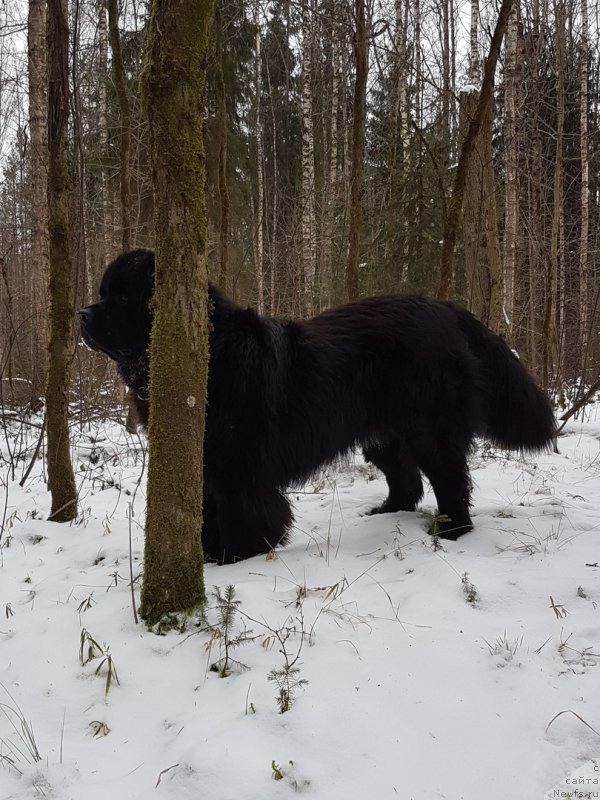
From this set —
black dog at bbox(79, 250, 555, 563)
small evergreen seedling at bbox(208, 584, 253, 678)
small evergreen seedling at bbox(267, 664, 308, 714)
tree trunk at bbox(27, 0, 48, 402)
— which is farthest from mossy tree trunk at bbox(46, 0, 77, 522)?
tree trunk at bbox(27, 0, 48, 402)

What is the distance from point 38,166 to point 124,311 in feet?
19.9

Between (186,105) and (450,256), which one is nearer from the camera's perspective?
(186,105)

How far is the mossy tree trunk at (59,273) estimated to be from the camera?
3.27m

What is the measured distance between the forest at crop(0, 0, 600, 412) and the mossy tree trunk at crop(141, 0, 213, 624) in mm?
185

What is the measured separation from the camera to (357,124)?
5574 millimetres

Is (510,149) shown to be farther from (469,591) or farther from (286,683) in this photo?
(286,683)

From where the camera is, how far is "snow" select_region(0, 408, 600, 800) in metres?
1.40

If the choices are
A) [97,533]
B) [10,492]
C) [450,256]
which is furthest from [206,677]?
[450,256]

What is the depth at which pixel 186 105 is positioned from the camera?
6.56 feet

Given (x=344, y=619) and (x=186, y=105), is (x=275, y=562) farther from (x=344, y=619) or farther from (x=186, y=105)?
(x=186, y=105)

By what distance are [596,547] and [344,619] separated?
151cm

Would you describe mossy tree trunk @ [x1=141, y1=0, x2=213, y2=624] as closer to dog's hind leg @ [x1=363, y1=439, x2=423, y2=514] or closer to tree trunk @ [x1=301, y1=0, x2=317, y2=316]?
dog's hind leg @ [x1=363, y1=439, x2=423, y2=514]

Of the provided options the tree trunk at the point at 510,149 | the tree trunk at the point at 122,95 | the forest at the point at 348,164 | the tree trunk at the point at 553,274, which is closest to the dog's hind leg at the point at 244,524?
the forest at the point at 348,164

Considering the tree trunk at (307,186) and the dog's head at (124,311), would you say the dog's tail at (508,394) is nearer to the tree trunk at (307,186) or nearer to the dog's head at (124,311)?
the dog's head at (124,311)
